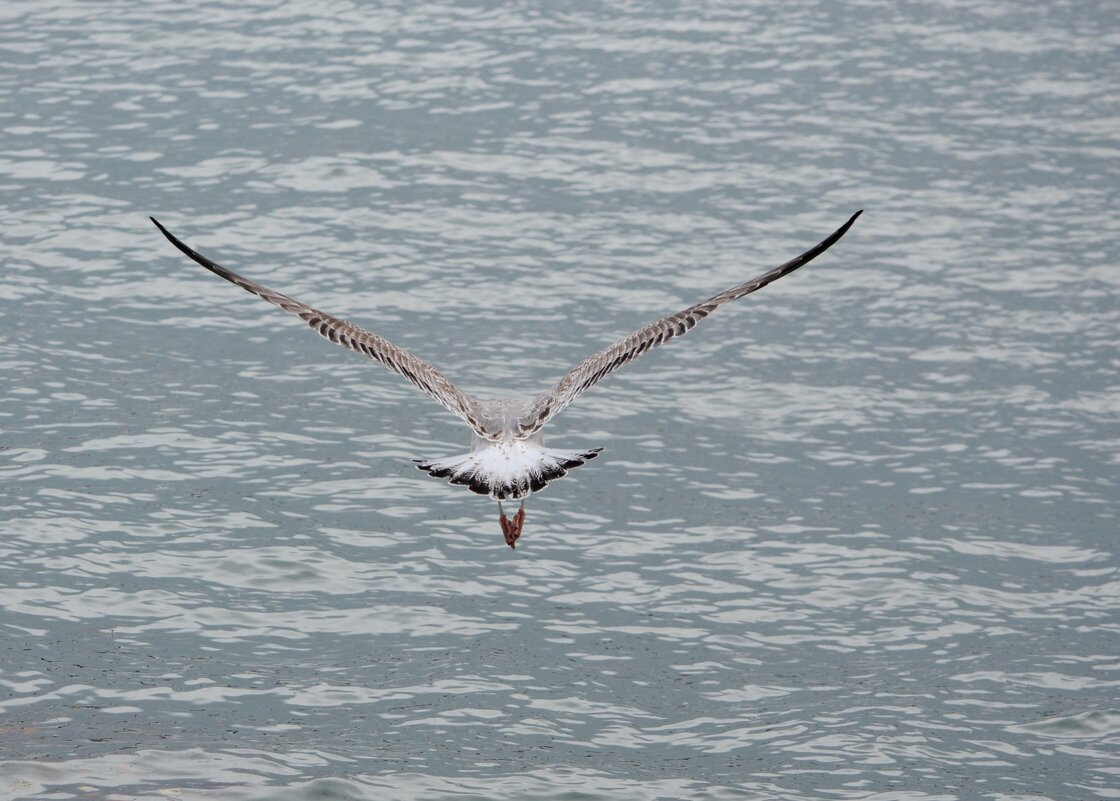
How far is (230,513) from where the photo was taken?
16.2 meters

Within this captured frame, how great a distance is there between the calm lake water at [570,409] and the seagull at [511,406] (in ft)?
9.69

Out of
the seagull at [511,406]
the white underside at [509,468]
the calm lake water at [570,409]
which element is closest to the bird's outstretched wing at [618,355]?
the seagull at [511,406]

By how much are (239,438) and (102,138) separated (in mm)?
8038

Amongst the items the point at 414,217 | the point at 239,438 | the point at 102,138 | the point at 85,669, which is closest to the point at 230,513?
the point at 239,438

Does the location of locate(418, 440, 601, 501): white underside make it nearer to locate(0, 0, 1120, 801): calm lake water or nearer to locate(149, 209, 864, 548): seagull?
locate(149, 209, 864, 548): seagull

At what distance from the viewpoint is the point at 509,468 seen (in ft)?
36.2

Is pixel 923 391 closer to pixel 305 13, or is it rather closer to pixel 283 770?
pixel 283 770

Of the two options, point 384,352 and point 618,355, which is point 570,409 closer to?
point 384,352

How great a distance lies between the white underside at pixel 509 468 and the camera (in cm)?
1067

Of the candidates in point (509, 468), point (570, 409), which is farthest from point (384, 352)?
point (570, 409)

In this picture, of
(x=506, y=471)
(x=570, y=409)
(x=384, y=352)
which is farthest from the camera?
(x=570, y=409)

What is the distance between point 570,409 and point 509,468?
7.74m

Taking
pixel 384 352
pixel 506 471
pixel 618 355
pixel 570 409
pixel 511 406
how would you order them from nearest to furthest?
1. pixel 506 471
2. pixel 618 355
3. pixel 384 352
4. pixel 511 406
5. pixel 570 409

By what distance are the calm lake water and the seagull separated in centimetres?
295
